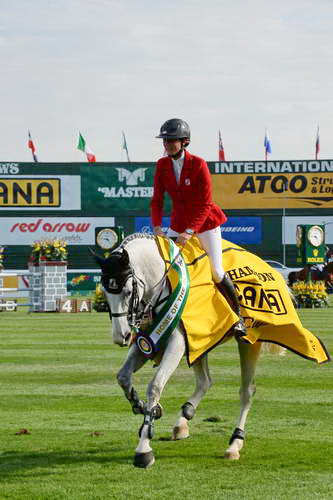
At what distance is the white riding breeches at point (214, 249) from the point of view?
926cm

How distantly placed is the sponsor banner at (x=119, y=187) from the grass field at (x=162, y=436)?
49.1 meters

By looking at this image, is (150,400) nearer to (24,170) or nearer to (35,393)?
(35,393)

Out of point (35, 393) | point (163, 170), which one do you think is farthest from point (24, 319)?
point (163, 170)

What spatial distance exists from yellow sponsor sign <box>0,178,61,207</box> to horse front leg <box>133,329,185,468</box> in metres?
59.3

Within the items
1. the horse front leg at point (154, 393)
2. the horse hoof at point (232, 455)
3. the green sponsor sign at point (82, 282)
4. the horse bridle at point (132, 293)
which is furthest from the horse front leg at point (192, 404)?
the green sponsor sign at point (82, 282)

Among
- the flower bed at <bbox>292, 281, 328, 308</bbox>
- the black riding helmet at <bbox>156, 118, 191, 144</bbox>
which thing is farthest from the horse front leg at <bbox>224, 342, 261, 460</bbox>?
the flower bed at <bbox>292, 281, 328, 308</bbox>

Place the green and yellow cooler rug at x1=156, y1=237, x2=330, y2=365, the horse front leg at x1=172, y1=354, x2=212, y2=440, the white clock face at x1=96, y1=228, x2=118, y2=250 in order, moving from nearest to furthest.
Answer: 1. the green and yellow cooler rug at x1=156, y1=237, x2=330, y2=365
2. the horse front leg at x1=172, y1=354, x2=212, y2=440
3. the white clock face at x1=96, y1=228, x2=118, y2=250

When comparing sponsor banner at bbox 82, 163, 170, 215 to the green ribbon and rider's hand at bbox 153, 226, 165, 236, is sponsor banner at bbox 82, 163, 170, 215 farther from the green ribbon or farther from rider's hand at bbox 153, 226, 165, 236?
the green ribbon

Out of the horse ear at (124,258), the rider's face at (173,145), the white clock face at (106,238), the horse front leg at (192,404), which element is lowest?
the horse front leg at (192,404)

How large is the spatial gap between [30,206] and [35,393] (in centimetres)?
5498

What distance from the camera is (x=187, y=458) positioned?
8703 millimetres

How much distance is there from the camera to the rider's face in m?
9.08

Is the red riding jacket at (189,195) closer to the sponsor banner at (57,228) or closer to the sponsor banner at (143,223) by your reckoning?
the sponsor banner at (143,223)

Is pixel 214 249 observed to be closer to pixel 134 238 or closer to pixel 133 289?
pixel 134 238
